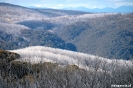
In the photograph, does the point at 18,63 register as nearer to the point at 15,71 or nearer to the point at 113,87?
the point at 15,71

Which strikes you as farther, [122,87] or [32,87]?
[32,87]

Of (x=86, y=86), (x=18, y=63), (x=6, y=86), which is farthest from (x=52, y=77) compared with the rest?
(x=18, y=63)

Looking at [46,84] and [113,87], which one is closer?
[113,87]

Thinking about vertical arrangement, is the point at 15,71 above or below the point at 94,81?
below

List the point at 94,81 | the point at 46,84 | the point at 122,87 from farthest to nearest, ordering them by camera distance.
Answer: the point at 46,84
the point at 94,81
the point at 122,87

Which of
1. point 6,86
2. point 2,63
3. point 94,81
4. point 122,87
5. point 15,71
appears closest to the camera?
point 122,87

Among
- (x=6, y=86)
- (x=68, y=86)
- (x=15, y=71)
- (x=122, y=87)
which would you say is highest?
(x=122, y=87)

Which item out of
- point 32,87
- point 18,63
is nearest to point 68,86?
point 32,87

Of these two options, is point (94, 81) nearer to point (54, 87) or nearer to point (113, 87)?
point (113, 87)

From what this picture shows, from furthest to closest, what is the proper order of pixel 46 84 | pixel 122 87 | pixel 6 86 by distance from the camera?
1. pixel 6 86
2. pixel 46 84
3. pixel 122 87

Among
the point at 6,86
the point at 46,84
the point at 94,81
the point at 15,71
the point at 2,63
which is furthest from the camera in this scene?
the point at 2,63
